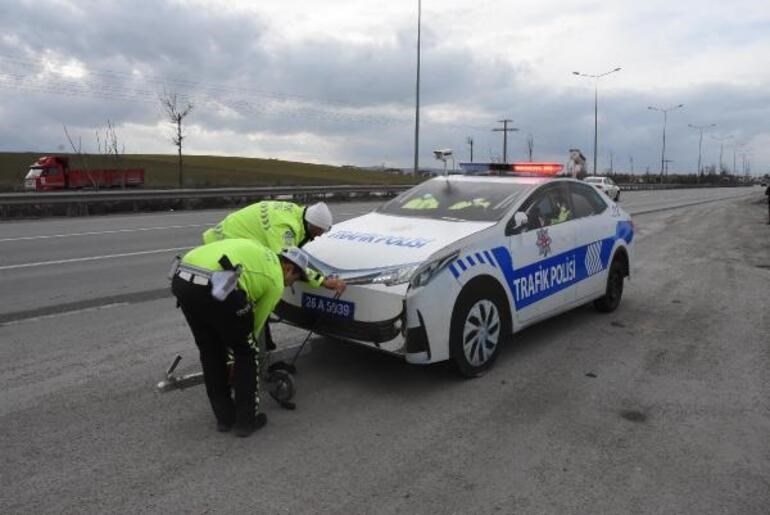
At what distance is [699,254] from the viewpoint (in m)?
12.7

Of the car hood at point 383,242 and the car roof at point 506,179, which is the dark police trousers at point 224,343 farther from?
the car roof at point 506,179

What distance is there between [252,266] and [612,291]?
4.78 metres

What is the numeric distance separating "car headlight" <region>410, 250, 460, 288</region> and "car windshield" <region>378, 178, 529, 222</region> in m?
0.93

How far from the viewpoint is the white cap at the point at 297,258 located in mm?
4312

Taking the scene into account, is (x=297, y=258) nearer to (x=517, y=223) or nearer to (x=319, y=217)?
(x=319, y=217)

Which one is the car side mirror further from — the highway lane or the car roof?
the highway lane

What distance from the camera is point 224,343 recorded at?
13.2 feet

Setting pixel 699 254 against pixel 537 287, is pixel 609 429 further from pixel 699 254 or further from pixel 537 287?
pixel 699 254

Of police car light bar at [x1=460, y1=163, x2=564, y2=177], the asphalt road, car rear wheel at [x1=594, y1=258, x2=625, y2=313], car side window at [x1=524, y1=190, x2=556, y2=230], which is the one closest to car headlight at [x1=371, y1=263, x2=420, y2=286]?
the asphalt road

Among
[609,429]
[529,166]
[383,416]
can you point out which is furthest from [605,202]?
[383,416]

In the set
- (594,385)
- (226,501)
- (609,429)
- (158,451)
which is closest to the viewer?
(226,501)

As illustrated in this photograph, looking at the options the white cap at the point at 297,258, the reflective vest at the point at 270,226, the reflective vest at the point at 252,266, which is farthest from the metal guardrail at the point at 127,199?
the reflective vest at the point at 252,266

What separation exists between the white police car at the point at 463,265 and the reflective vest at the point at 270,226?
1.42 ft

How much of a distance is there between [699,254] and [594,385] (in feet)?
29.0
